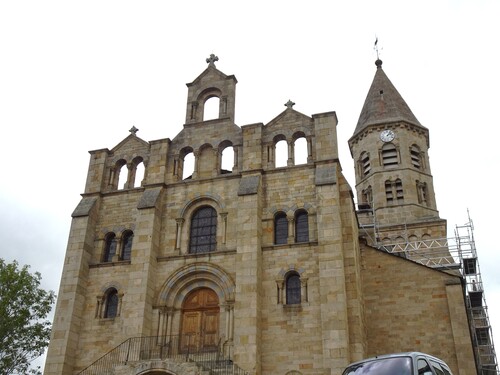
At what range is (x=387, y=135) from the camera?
3862cm

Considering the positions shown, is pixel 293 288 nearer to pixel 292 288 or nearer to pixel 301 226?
pixel 292 288

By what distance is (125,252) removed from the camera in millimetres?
25250

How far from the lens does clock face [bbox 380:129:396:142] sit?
3847cm

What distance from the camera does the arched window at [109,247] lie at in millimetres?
25331

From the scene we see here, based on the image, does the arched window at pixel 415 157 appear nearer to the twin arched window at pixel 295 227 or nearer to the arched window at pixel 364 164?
the arched window at pixel 364 164

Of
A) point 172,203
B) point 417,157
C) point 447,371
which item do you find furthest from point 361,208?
point 447,371

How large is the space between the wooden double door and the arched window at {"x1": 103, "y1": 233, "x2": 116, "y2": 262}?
180 inches

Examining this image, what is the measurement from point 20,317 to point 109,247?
21.0ft

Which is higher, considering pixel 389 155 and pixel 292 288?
pixel 389 155

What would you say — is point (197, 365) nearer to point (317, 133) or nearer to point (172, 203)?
point (172, 203)

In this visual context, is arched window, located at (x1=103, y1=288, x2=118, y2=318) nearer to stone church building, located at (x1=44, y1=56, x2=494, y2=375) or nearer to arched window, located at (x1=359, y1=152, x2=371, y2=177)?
stone church building, located at (x1=44, y1=56, x2=494, y2=375)

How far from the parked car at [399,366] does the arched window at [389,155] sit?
28.6 metres

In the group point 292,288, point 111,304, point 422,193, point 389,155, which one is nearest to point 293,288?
point 292,288

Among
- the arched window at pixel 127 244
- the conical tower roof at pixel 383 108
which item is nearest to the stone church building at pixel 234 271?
the arched window at pixel 127 244
